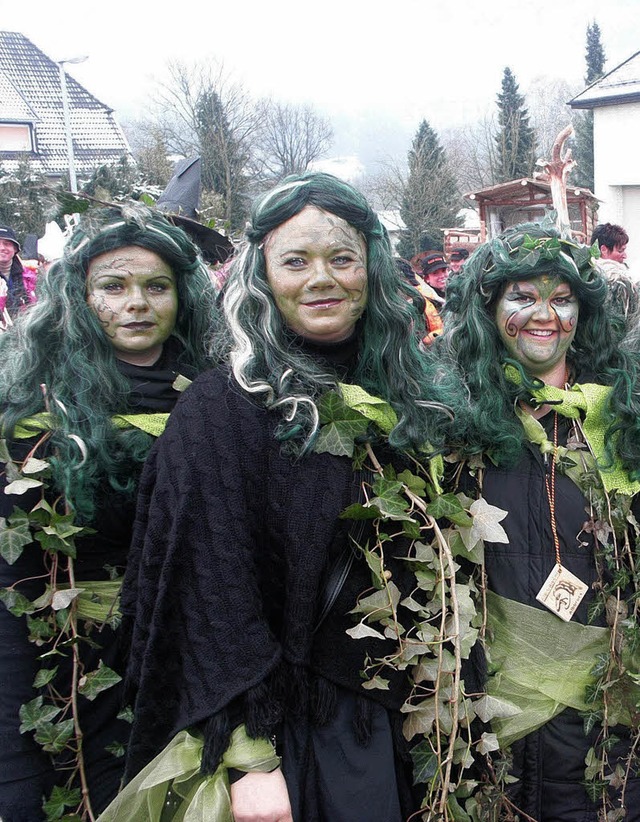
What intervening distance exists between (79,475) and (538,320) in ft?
4.41

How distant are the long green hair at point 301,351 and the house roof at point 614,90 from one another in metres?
22.8

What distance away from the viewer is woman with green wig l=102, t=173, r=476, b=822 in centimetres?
Result: 190

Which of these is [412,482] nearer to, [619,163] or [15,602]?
[15,602]

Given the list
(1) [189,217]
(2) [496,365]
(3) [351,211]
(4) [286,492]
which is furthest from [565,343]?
(1) [189,217]

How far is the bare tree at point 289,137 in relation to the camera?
32250mm

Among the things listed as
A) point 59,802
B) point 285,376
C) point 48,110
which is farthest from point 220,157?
point 59,802

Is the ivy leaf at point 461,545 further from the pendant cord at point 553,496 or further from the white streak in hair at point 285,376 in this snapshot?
the white streak in hair at point 285,376

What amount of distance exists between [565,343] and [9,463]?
1589 millimetres

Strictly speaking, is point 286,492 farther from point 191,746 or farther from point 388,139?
point 388,139

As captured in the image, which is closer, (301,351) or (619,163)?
(301,351)

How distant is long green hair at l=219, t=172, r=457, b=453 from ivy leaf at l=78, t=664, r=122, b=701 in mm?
905

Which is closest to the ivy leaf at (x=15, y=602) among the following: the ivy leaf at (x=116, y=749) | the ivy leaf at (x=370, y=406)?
the ivy leaf at (x=116, y=749)

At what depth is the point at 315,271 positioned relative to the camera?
82.7 inches

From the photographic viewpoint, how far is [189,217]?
9.96 feet
